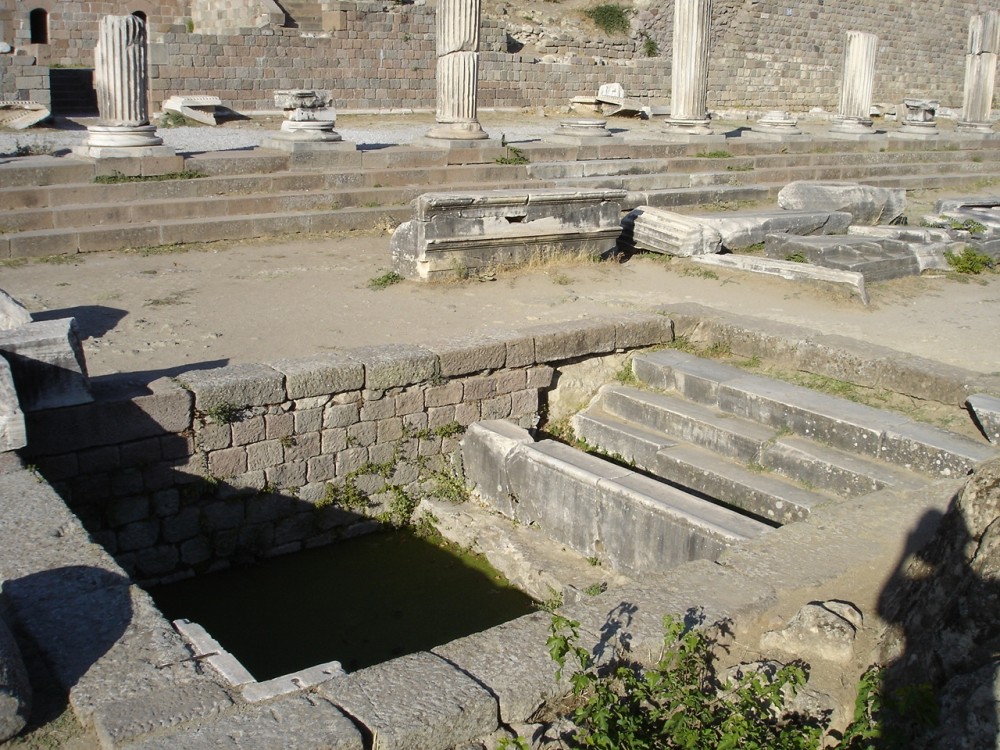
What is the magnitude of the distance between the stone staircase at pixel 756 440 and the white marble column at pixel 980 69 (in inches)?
695

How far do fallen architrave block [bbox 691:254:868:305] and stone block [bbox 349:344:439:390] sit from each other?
4.54 meters

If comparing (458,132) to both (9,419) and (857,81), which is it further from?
(9,419)

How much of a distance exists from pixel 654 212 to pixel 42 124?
11.3m

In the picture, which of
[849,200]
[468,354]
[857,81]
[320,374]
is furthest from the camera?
[857,81]

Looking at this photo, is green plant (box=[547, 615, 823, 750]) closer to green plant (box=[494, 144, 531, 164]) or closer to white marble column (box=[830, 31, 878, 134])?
green plant (box=[494, 144, 531, 164])

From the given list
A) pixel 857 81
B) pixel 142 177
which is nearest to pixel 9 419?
pixel 142 177

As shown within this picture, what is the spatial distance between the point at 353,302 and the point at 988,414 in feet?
16.0

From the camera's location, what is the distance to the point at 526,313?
27.7 feet

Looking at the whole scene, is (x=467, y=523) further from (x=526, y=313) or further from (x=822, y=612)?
(x=822, y=612)

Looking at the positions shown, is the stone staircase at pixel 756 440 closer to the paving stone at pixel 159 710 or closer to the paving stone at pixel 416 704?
the paving stone at pixel 416 704

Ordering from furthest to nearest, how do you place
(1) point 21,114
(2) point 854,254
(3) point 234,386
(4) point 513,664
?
1. (1) point 21,114
2. (2) point 854,254
3. (3) point 234,386
4. (4) point 513,664

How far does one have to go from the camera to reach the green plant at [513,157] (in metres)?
14.0

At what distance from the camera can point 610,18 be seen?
92.1ft

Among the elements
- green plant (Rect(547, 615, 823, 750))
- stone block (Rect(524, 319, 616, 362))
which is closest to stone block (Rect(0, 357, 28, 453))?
green plant (Rect(547, 615, 823, 750))
